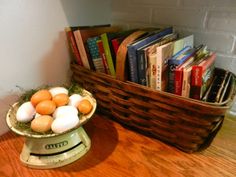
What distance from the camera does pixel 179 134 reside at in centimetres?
57

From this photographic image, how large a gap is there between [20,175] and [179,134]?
0.42 meters

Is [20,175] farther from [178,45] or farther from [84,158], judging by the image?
[178,45]

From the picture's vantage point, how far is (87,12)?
81 cm

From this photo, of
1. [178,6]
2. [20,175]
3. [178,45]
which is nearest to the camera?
[20,175]

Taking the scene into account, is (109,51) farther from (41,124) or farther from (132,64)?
(41,124)

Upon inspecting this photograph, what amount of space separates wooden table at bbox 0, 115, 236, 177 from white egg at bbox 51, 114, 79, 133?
0.37 feet

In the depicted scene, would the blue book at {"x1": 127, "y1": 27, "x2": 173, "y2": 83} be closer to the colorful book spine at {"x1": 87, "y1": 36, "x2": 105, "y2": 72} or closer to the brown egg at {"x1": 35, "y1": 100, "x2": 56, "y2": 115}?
the colorful book spine at {"x1": 87, "y1": 36, "x2": 105, "y2": 72}

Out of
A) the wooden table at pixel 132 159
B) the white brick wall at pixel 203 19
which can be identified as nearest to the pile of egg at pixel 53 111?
the wooden table at pixel 132 159

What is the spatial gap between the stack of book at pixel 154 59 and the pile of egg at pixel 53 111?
15cm

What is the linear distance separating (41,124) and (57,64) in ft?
1.02

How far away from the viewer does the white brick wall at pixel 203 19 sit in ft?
2.20

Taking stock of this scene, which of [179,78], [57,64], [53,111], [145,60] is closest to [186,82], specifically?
[179,78]

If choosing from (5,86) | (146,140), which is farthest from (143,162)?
(5,86)

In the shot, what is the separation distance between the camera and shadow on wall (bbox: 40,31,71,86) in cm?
72
